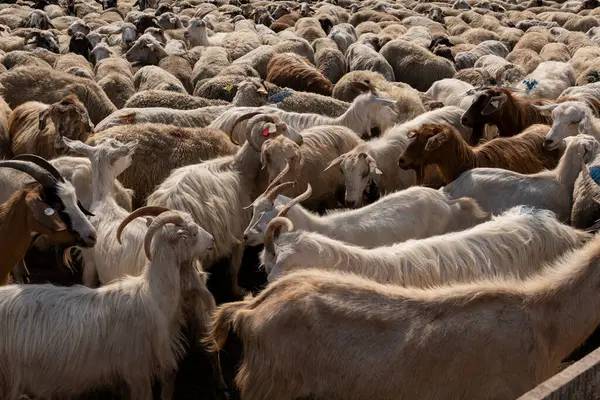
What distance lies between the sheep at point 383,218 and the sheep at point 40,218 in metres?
1.12

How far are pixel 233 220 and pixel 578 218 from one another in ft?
8.87

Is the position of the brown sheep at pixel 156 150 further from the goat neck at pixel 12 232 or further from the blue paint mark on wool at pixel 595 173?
the blue paint mark on wool at pixel 595 173

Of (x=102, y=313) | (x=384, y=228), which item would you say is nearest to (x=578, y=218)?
(x=384, y=228)

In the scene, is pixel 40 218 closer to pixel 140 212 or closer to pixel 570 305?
pixel 140 212

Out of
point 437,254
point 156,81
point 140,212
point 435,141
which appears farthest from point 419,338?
point 156,81

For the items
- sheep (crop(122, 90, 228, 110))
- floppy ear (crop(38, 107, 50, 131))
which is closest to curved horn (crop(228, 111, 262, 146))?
sheep (crop(122, 90, 228, 110))

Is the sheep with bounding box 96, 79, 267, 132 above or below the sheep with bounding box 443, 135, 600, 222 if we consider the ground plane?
below

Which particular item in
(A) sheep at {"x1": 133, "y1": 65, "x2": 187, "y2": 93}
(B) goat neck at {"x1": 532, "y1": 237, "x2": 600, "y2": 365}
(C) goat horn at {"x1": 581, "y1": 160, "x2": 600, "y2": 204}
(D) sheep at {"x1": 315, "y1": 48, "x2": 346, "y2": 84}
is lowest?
(D) sheep at {"x1": 315, "y1": 48, "x2": 346, "y2": 84}

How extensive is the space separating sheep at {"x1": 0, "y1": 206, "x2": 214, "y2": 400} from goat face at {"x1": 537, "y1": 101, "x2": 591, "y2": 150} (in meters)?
3.49

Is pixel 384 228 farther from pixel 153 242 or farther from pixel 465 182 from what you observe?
pixel 153 242

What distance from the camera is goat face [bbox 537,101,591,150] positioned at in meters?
6.43

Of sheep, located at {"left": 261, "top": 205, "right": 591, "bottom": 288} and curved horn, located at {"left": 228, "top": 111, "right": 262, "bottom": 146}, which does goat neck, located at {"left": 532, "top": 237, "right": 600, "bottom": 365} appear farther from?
curved horn, located at {"left": 228, "top": 111, "right": 262, "bottom": 146}

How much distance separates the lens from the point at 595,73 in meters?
10.5

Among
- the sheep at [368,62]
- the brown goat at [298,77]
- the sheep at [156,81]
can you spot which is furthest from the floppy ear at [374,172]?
the sheep at [368,62]
